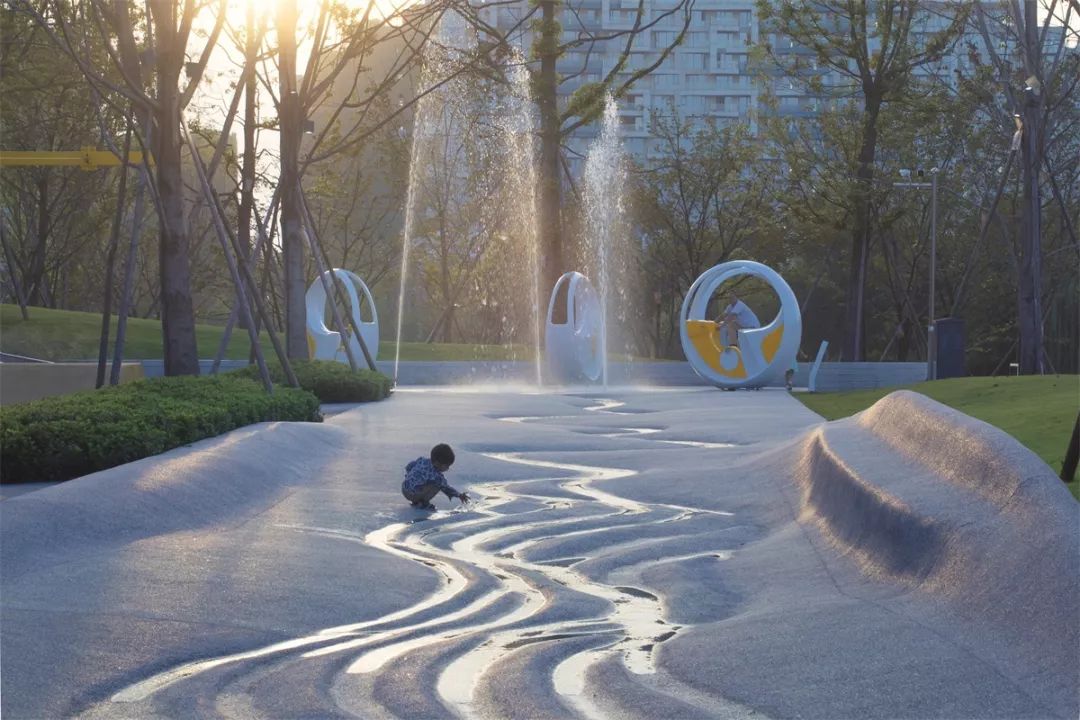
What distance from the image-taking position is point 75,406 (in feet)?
38.4

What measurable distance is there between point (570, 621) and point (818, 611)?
1093 mm

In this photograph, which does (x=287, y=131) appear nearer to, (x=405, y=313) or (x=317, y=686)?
(x=317, y=686)

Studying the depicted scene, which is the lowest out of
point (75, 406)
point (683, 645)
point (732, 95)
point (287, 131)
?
point (683, 645)

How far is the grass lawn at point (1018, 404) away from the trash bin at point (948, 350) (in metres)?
3.34

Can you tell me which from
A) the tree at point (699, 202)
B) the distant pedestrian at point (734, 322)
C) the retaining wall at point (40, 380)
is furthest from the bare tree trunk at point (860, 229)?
the retaining wall at point (40, 380)

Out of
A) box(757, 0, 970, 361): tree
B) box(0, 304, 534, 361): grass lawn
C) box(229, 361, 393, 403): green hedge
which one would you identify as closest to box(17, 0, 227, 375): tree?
box(229, 361, 393, 403): green hedge

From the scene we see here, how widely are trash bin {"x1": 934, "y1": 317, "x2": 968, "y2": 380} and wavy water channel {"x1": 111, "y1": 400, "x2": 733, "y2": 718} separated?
1964 centimetres

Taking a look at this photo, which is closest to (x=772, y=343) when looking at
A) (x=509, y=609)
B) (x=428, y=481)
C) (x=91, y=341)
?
(x=91, y=341)

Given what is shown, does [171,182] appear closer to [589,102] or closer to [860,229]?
[589,102]

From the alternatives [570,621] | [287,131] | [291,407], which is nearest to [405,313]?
[287,131]

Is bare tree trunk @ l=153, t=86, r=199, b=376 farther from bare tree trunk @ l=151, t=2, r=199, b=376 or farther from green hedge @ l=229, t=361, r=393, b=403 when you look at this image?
green hedge @ l=229, t=361, r=393, b=403

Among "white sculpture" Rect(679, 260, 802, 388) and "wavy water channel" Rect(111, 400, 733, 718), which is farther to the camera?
"white sculpture" Rect(679, 260, 802, 388)

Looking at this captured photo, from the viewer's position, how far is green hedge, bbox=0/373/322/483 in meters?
10.9

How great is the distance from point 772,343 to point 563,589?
20.9 m
